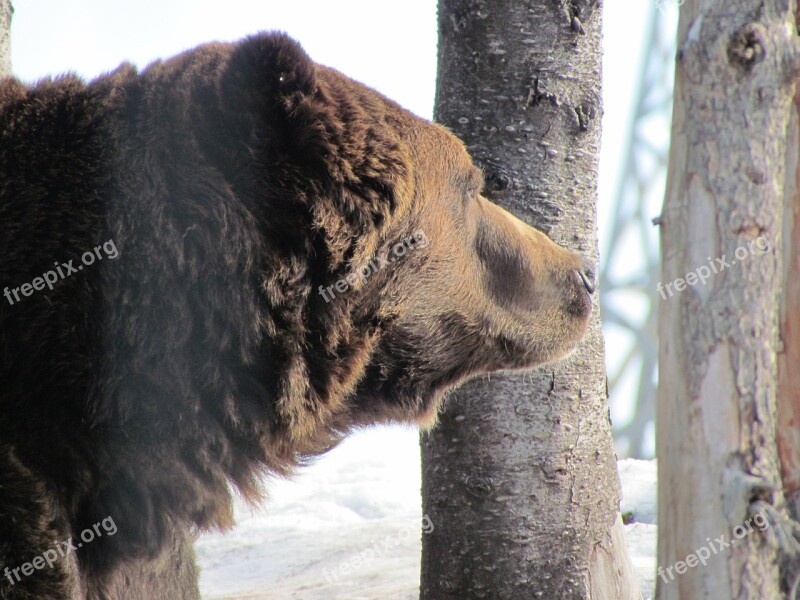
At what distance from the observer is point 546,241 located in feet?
11.7

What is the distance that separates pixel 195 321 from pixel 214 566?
486 centimetres

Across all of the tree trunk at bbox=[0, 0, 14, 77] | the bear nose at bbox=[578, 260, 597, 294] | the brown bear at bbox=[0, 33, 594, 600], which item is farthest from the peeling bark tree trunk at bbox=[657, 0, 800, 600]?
the tree trunk at bbox=[0, 0, 14, 77]

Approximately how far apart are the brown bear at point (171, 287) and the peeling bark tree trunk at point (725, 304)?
927 millimetres

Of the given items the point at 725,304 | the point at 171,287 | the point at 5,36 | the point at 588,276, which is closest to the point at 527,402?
the point at 588,276

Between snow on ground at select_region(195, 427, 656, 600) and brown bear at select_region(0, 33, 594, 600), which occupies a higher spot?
brown bear at select_region(0, 33, 594, 600)

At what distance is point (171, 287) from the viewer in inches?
97.0

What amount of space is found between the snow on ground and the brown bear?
5.18 ft

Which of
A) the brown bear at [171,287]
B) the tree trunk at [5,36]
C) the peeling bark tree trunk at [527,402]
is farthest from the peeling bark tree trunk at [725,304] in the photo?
the tree trunk at [5,36]

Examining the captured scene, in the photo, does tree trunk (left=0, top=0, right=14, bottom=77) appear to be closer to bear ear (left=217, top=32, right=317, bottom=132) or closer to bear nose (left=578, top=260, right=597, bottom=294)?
bear ear (left=217, top=32, right=317, bottom=132)

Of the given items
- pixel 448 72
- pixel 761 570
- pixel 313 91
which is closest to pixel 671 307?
pixel 761 570

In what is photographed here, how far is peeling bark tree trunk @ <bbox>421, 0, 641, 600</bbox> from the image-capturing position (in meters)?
3.72

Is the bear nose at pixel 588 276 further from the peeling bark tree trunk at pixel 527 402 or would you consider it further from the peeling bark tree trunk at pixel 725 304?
the peeling bark tree trunk at pixel 725 304

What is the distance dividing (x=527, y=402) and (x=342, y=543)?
3.21m

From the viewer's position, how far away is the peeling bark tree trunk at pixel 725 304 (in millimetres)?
2332
